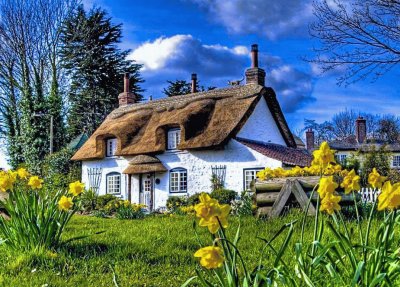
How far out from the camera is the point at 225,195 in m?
20.6

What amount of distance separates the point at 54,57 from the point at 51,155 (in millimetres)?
8103

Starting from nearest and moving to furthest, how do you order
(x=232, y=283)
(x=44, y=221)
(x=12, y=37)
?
1. (x=232, y=283)
2. (x=44, y=221)
3. (x=12, y=37)

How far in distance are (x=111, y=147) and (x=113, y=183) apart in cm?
206

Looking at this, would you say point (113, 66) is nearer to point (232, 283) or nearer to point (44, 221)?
point (44, 221)

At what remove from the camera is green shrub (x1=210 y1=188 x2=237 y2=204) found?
66.3 feet

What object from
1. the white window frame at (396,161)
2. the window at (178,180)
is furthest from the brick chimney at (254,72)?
the white window frame at (396,161)

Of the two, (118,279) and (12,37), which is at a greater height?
(12,37)

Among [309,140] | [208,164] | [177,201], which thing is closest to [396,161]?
[309,140]

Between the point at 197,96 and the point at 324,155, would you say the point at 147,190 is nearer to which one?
the point at 197,96

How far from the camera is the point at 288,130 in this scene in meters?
27.3

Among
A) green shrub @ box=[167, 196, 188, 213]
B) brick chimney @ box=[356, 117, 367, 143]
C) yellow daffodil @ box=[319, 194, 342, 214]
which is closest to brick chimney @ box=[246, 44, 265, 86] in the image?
green shrub @ box=[167, 196, 188, 213]

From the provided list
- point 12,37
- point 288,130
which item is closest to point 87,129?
point 12,37

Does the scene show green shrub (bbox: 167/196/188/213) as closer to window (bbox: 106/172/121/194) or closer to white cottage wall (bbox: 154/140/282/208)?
white cottage wall (bbox: 154/140/282/208)

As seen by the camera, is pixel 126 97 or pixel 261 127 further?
pixel 126 97
